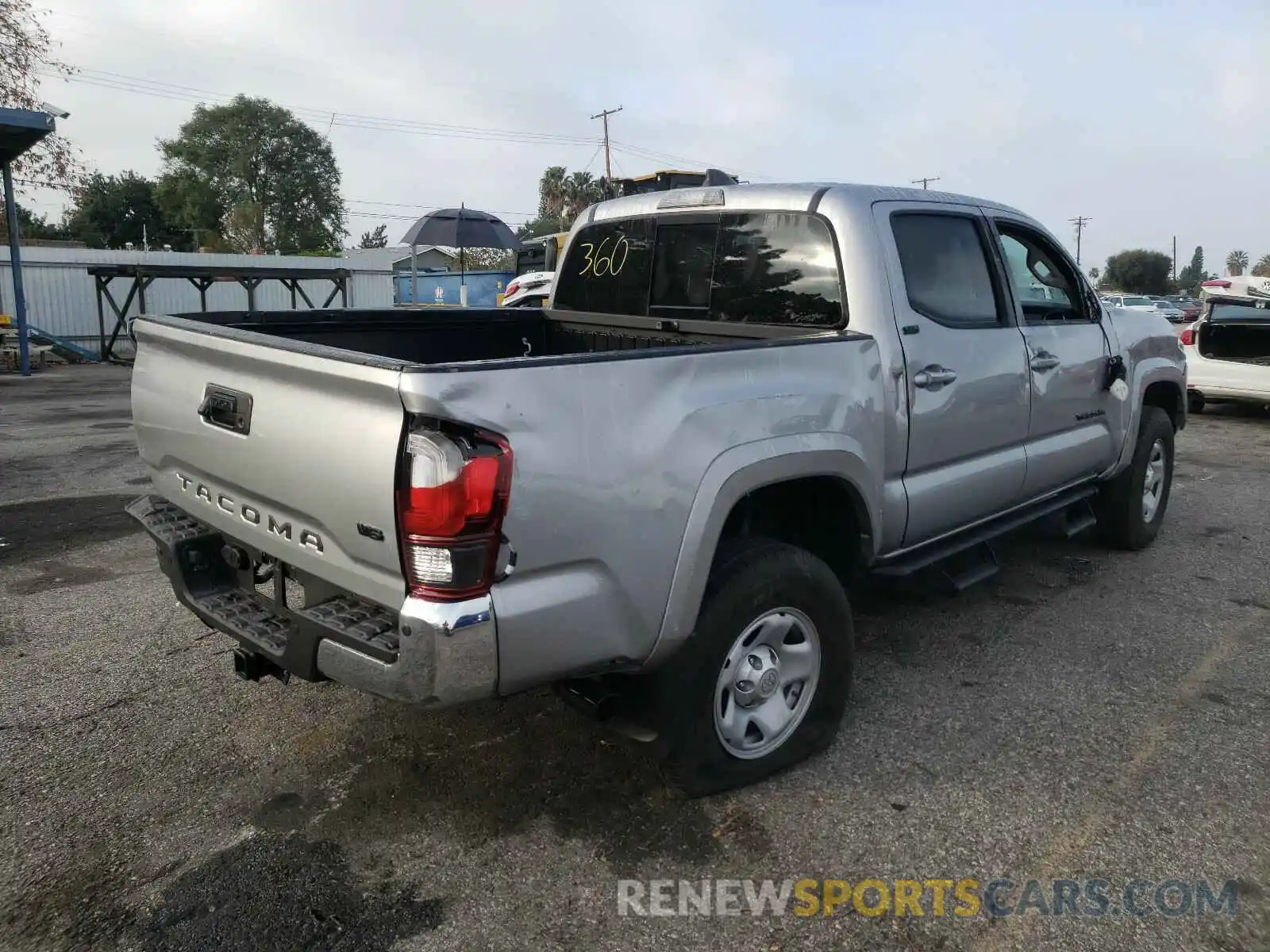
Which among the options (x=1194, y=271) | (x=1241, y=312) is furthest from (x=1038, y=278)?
(x=1194, y=271)

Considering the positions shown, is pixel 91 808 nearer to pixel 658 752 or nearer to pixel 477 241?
pixel 658 752

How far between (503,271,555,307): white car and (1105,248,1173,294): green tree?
6953 centimetres

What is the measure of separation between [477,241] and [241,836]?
21.1 metres

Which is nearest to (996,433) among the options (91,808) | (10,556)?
(91,808)

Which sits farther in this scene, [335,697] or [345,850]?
[335,697]

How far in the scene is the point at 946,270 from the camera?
3951 mm

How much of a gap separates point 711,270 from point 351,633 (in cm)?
231

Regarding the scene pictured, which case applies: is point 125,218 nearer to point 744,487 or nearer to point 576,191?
point 576,191

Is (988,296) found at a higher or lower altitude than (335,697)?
higher

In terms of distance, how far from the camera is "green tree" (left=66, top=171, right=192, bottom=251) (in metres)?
55.3

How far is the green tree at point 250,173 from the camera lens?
53438 millimetres

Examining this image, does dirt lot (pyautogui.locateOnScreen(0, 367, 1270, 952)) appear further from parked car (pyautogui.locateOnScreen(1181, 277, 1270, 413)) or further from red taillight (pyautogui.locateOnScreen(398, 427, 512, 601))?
parked car (pyautogui.locateOnScreen(1181, 277, 1270, 413))

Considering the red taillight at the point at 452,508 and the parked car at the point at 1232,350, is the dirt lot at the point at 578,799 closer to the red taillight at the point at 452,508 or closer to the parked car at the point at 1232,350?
the red taillight at the point at 452,508

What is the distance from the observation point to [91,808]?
9.78ft
